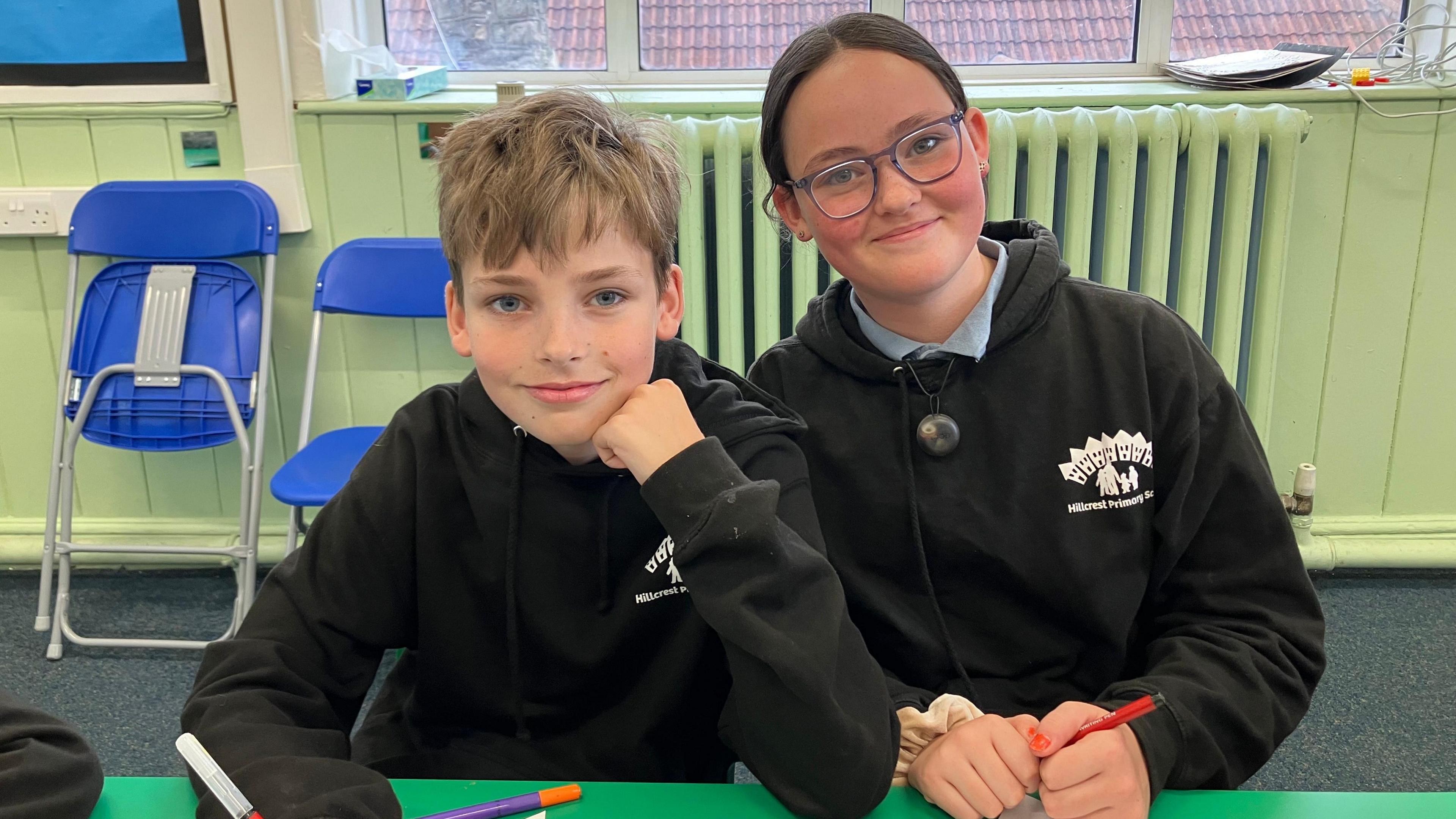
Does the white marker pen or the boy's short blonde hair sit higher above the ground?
the boy's short blonde hair

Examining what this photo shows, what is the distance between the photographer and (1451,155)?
2457 mm

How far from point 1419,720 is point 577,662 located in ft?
5.85

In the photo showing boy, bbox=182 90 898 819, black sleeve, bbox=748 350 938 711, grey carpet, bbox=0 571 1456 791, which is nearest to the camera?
boy, bbox=182 90 898 819

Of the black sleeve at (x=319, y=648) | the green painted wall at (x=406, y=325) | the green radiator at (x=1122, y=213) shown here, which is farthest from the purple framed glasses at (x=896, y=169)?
the green painted wall at (x=406, y=325)

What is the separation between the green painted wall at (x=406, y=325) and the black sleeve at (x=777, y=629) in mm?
1888

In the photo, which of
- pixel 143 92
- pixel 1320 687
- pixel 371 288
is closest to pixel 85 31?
pixel 143 92

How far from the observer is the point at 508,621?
3.53ft

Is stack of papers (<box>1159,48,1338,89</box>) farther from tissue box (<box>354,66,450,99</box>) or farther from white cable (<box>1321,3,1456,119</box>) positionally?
tissue box (<box>354,66,450,99</box>)

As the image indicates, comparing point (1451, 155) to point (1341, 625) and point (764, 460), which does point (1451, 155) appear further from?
point (764, 460)

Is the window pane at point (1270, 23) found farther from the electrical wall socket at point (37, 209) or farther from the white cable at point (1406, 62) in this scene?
the electrical wall socket at point (37, 209)

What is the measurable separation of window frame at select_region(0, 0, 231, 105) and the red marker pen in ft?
7.55

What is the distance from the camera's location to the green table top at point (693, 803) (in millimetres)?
762

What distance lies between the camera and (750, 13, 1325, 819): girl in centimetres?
110

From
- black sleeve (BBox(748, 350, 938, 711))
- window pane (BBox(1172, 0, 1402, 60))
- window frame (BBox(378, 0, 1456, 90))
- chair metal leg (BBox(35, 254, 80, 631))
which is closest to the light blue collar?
black sleeve (BBox(748, 350, 938, 711))
